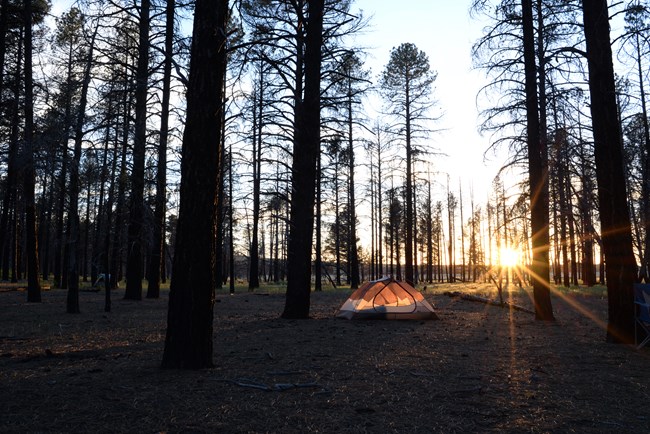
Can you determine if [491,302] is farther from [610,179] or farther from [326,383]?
[326,383]

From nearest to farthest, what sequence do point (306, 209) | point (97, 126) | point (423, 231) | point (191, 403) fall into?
point (191, 403)
point (97, 126)
point (306, 209)
point (423, 231)

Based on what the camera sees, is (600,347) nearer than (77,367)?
No

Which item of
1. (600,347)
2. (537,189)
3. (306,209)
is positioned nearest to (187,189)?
(306,209)

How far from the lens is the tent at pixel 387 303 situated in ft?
41.1

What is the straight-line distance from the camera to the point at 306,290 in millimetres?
12219

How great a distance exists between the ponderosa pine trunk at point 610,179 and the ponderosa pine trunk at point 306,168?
20.4 feet

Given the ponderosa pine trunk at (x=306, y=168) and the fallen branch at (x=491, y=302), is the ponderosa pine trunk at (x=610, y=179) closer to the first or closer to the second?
the ponderosa pine trunk at (x=306, y=168)

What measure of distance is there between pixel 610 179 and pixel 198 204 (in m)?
Answer: 7.11

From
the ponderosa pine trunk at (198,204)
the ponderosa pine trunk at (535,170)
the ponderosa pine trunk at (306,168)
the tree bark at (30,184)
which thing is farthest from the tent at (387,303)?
the tree bark at (30,184)

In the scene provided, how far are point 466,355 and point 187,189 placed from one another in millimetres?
4877

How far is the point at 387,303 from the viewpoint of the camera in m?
12.9

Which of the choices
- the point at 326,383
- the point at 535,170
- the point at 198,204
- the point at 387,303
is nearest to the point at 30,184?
the point at 387,303

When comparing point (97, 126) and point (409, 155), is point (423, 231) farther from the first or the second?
point (97, 126)

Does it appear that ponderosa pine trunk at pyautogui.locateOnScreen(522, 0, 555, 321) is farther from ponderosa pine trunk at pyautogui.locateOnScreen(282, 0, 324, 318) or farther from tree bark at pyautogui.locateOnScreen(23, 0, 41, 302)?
tree bark at pyautogui.locateOnScreen(23, 0, 41, 302)
